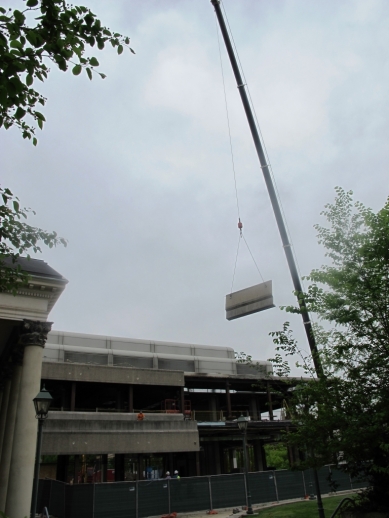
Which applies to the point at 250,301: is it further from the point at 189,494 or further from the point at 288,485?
the point at 288,485

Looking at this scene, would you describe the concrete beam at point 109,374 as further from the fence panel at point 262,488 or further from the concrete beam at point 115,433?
the fence panel at point 262,488

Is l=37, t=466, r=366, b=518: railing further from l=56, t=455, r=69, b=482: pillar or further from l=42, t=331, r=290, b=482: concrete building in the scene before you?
l=56, t=455, r=69, b=482: pillar

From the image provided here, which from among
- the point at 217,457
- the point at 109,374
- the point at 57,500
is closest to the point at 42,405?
the point at 57,500

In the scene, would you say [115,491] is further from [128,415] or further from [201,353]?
[201,353]

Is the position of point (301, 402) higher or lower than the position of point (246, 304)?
lower

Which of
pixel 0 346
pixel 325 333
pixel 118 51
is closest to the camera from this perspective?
pixel 118 51

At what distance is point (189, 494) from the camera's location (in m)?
25.2

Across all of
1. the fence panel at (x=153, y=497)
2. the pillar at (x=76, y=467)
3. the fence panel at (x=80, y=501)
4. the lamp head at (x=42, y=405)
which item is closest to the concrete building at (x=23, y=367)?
the lamp head at (x=42, y=405)

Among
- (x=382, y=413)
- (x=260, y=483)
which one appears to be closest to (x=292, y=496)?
(x=260, y=483)

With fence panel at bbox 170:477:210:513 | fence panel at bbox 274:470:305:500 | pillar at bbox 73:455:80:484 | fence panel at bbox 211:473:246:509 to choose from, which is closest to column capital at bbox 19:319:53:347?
fence panel at bbox 170:477:210:513

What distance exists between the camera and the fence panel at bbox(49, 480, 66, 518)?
24.1 m

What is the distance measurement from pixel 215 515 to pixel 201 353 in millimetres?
33273

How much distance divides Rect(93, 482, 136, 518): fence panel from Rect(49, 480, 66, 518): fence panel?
2750 mm

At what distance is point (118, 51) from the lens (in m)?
6.61
